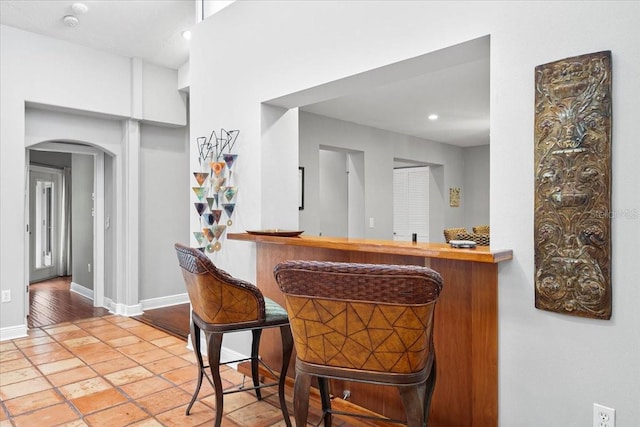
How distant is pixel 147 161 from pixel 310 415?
392 cm

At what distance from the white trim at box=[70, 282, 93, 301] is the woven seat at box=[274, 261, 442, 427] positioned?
17.3ft

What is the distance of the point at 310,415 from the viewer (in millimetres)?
2434

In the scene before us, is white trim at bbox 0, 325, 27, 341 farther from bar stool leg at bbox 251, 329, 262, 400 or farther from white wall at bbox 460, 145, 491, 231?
white wall at bbox 460, 145, 491, 231

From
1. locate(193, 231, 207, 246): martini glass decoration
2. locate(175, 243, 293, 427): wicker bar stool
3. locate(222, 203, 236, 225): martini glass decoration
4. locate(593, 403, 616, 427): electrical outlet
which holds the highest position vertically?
locate(222, 203, 236, 225): martini glass decoration

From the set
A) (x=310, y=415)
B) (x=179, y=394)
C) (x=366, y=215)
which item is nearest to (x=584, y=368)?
(x=310, y=415)

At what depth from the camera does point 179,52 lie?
4742mm

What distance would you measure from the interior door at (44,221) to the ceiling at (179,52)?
382 cm

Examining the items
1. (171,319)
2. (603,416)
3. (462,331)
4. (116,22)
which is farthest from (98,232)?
(603,416)

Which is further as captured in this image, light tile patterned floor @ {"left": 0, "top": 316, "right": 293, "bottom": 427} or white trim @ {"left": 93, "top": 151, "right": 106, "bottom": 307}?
white trim @ {"left": 93, "top": 151, "right": 106, "bottom": 307}

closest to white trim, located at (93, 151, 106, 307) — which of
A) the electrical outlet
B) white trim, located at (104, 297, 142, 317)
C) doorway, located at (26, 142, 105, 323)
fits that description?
doorway, located at (26, 142, 105, 323)

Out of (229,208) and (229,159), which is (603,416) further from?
(229,159)

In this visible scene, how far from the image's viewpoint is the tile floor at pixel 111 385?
95.0 inches

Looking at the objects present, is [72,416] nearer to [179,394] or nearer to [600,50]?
[179,394]

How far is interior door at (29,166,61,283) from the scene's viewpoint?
23.7ft
